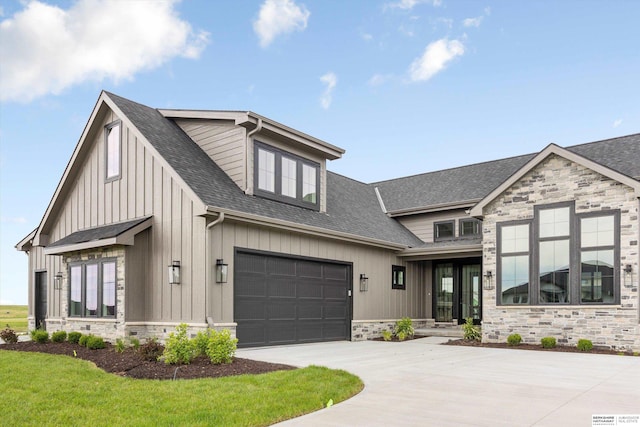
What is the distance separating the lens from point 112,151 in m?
14.9

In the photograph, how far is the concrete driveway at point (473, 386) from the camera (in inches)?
241

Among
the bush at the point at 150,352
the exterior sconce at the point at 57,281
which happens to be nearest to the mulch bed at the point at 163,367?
the bush at the point at 150,352

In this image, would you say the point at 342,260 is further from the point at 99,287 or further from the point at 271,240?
the point at 99,287

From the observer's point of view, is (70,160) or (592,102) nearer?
(70,160)

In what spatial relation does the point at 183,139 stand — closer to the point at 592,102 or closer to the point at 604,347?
the point at 604,347

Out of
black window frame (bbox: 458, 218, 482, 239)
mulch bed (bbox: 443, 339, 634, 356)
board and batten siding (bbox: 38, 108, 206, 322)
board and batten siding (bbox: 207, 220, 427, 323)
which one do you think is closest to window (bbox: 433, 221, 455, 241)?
black window frame (bbox: 458, 218, 482, 239)

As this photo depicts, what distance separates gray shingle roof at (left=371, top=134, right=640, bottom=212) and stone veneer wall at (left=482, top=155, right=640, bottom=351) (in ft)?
7.85

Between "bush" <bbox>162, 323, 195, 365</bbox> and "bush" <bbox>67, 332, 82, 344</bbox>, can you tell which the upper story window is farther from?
"bush" <bbox>67, 332, 82, 344</bbox>

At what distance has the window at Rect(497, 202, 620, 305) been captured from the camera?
13.8 m

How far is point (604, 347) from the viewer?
1358cm

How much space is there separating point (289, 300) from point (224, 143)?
456 centimetres

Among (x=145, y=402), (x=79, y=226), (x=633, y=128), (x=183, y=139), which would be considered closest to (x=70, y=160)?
(x=79, y=226)

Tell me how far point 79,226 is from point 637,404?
14.3 meters

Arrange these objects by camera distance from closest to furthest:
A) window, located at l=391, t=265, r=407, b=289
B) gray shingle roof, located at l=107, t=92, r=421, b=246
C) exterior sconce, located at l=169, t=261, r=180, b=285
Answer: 1. exterior sconce, located at l=169, t=261, r=180, b=285
2. gray shingle roof, located at l=107, t=92, r=421, b=246
3. window, located at l=391, t=265, r=407, b=289
